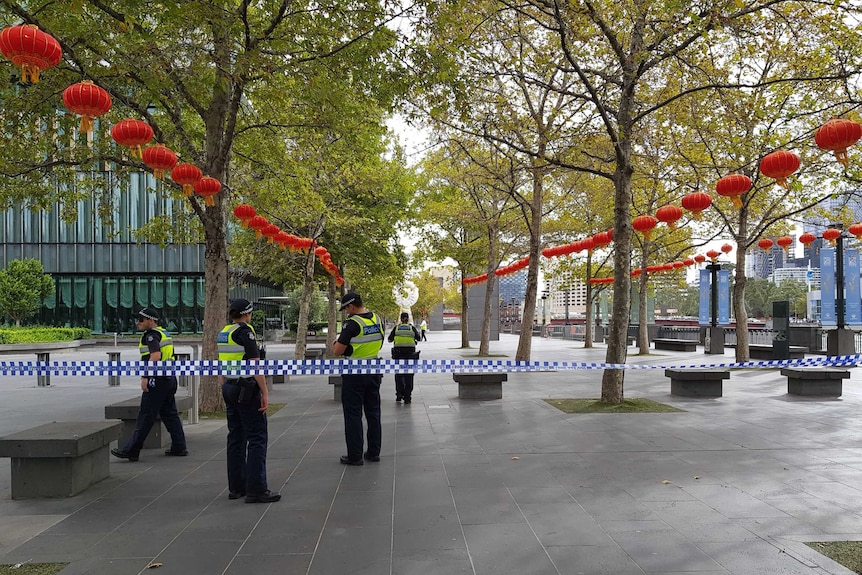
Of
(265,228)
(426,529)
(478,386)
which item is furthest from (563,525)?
(265,228)

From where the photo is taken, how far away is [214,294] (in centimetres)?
1026

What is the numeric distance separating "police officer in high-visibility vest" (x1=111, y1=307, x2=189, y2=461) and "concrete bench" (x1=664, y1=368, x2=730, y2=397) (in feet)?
31.0

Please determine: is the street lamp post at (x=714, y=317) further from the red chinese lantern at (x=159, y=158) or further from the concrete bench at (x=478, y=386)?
the red chinese lantern at (x=159, y=158)

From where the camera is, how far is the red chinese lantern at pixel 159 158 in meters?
7.75

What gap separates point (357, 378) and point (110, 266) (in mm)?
44264

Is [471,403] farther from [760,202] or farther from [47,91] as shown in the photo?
[760,202]

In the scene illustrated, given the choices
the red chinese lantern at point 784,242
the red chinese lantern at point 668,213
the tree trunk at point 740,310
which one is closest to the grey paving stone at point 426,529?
the red chinese lantern at point 668,213

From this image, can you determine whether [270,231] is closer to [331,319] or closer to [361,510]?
[331,319]

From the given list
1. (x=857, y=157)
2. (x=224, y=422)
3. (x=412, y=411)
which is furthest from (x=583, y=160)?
(x=224, y=422)

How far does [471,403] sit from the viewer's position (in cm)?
1134

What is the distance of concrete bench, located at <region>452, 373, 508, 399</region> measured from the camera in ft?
38.1

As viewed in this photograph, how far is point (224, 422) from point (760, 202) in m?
17.7

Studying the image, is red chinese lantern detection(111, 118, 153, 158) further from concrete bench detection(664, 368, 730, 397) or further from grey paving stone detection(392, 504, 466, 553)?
concrete bench detection(664, 368, 730, 397)

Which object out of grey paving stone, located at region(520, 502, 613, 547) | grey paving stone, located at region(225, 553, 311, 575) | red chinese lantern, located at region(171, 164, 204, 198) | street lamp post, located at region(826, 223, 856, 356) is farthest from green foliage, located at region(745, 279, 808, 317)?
grey paving stone, located at region(225, 553, 311, 575)
